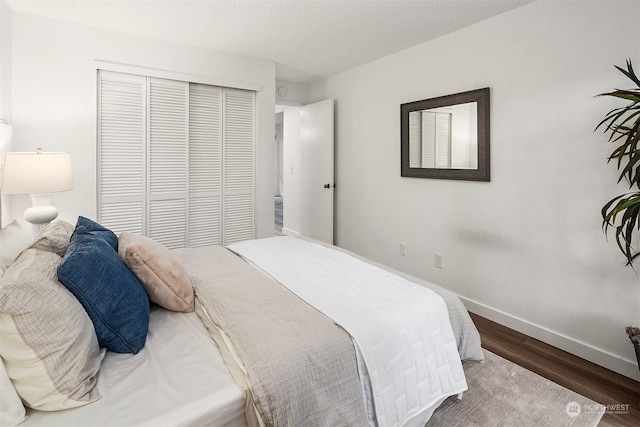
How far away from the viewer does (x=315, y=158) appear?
15.6 ft

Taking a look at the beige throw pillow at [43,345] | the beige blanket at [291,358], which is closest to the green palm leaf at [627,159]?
the beige blanket at [291,358]

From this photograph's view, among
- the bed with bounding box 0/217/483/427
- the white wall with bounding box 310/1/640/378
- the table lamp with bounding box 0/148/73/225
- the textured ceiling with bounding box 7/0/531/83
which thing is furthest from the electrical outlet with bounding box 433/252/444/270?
the table lamp with bounding box 0/148/73/225

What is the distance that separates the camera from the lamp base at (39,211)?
2.35 metres

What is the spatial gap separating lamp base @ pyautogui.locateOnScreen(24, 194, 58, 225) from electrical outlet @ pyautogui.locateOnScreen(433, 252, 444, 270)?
10.4 ft

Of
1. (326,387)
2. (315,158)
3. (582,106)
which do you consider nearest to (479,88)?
(582,106)

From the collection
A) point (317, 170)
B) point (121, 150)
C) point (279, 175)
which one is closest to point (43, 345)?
point (121, 150)

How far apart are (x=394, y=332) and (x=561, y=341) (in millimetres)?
1795

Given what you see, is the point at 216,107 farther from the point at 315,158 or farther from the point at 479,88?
the point at 479,88

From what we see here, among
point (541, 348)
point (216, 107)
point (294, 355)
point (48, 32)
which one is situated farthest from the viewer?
point (216, 107)

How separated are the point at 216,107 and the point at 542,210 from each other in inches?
127

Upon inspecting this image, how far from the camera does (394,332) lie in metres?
1.39

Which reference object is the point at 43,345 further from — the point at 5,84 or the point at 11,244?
the point at 5,84

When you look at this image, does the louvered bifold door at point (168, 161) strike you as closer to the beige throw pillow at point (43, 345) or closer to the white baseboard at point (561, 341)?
the beige throw pillow at point (43, 345)

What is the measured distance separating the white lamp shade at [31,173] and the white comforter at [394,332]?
5.45 feet
